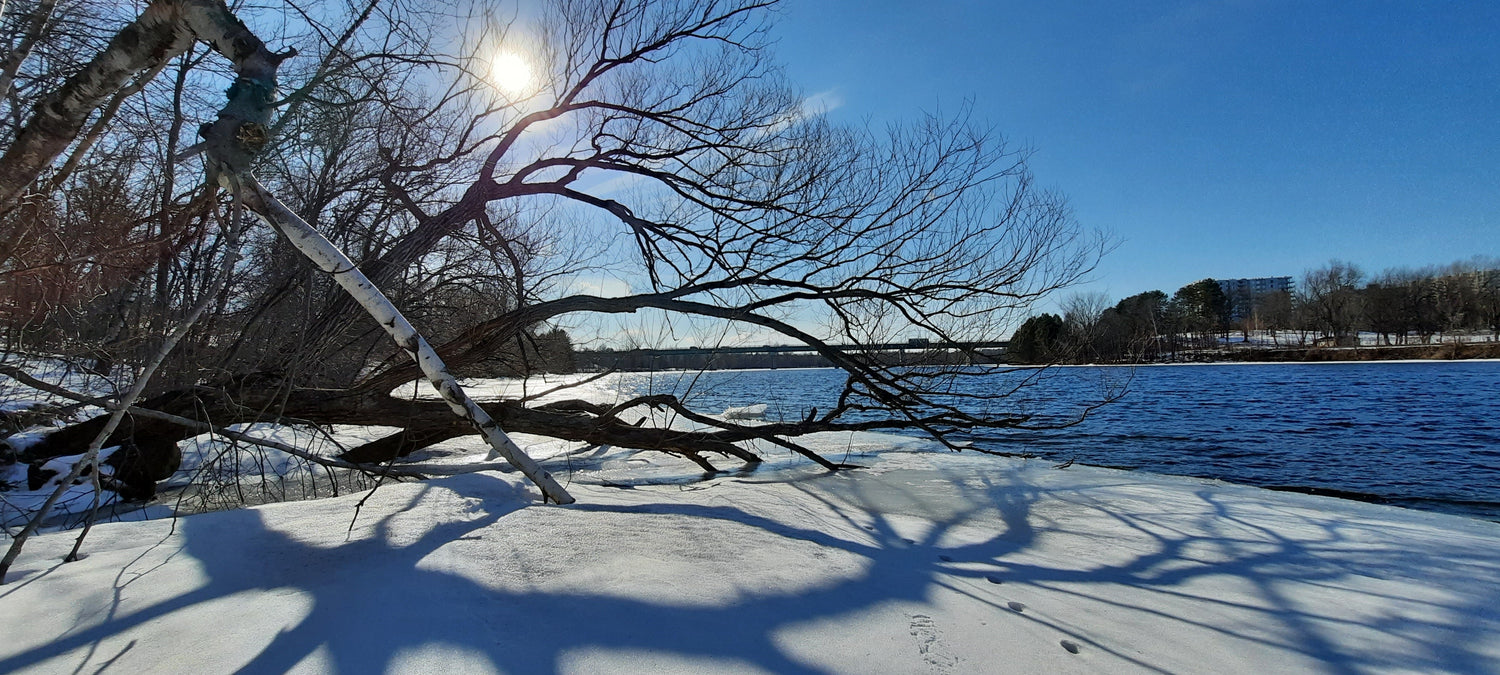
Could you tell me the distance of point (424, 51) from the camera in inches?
213

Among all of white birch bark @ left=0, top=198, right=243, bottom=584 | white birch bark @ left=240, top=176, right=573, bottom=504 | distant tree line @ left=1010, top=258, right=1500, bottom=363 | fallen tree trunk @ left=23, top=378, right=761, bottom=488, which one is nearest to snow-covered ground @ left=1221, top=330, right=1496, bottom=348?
distant tree line @ left=1010, top=258, right=1500, bottom=363

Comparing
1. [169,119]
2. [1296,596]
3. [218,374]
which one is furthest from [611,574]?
[169,119]

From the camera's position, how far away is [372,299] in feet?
11.3

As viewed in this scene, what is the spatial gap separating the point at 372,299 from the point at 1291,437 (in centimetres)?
1403

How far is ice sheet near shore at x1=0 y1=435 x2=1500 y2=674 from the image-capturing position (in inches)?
80.2

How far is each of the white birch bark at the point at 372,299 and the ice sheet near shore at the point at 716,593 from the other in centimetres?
46

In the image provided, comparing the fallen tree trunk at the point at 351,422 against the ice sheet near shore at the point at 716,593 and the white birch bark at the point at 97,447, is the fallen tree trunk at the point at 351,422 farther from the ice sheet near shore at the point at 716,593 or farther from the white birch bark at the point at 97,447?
the white birch bark at the point at 97,447

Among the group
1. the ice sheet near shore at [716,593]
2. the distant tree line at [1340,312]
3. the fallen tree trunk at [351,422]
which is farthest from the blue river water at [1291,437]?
the distant tree line at [1340,312]

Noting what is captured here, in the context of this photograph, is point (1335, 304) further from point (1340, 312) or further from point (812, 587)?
point (812, 587)

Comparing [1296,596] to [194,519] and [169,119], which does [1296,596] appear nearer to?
[194,519]

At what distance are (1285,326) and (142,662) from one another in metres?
87.3

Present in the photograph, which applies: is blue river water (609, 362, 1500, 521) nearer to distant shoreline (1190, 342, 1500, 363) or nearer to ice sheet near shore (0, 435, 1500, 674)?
ice sheet near shore (0, 435, 1500, 674)

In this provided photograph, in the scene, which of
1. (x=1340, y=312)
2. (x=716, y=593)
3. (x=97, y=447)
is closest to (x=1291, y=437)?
(x=716, y=593)

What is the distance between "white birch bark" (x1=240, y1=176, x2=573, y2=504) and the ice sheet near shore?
1.51ft
